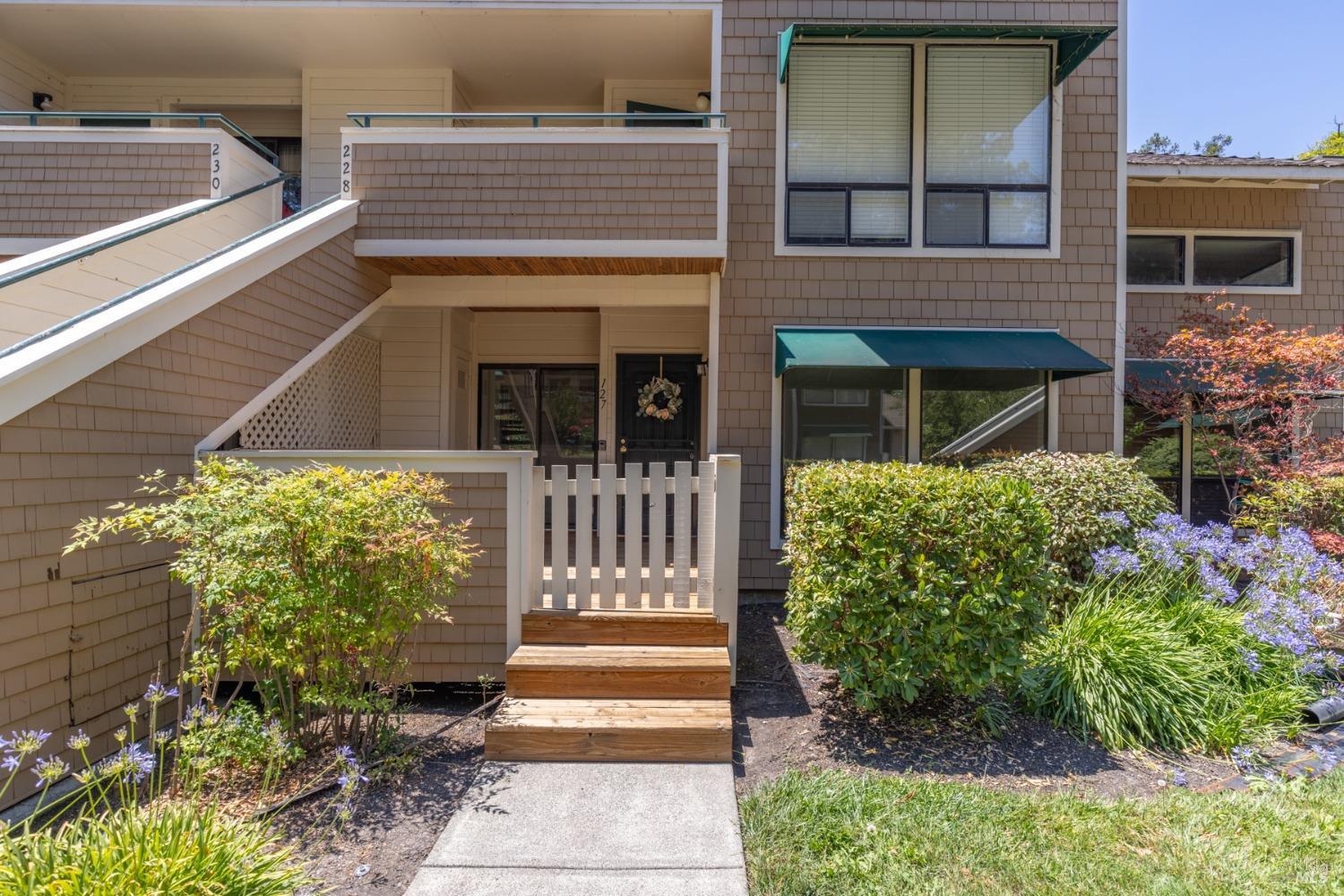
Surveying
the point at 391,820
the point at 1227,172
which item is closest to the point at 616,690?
the point at 391,820

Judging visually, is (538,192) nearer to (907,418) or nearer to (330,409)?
(330,409)

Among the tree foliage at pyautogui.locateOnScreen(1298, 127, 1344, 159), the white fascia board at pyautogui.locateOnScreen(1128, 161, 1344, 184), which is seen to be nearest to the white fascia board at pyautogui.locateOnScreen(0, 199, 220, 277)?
the white fascia board at pyautogui.locateOnScreen(1128, 161, 1344, 184)

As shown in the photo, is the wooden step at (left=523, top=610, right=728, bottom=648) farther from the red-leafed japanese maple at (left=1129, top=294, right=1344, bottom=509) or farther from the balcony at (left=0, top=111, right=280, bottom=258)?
the red-leafed japanese maple at (left=1129, top=294, right=1344, bottom=509)

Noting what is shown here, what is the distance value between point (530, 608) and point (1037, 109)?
261 inches

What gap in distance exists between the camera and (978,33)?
668 centimetres

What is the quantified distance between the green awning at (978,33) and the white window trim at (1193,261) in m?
2.68

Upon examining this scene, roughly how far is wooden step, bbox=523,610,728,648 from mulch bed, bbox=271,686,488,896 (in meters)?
0.67

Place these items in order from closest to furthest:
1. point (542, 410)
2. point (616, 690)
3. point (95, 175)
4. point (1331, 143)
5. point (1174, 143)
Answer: point (616, 690) → point (95, 175) → point (542, 410) → point (1331, 143) → point (1174, 143)

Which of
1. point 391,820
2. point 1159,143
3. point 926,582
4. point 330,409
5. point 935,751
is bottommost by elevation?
point 391,820

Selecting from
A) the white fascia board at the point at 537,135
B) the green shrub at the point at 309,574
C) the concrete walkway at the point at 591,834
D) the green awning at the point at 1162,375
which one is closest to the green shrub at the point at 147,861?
the concrete walkway at the point at 591,834

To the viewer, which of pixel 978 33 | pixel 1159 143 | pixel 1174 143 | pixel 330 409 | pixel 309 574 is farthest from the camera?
pixel 1174 143

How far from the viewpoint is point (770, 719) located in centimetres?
418

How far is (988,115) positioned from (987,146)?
0.96ft

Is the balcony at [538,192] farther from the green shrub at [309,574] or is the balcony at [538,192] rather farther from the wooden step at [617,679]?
the wooden step at [617,679]
